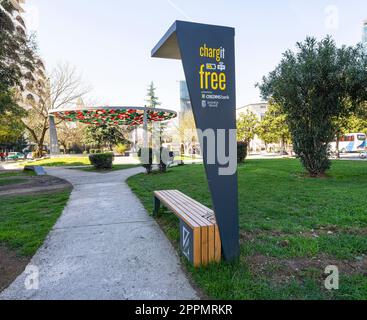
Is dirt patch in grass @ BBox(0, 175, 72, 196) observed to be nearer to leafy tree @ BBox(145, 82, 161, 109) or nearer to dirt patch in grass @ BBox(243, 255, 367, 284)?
dirt patch in grass @ BBox(243, 255, 367, 284)

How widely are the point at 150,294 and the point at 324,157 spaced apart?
401 inches

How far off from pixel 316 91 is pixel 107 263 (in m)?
9.96

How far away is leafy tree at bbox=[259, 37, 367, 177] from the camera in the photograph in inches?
356

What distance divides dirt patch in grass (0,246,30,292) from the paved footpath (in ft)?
0.35

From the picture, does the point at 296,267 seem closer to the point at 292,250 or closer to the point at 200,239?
the point at 292,250

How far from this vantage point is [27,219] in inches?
201

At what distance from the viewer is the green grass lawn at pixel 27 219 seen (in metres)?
3.79

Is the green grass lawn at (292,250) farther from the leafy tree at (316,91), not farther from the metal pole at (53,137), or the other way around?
the metal pole at (53,137)

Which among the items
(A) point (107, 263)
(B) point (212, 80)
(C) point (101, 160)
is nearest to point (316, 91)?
(B) point (212, 80)

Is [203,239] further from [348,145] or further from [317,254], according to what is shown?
[348,145]

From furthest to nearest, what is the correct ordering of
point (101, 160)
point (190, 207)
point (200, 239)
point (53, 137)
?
point (53, 137), point (101, 160), point (190, 207), point (200, 239)

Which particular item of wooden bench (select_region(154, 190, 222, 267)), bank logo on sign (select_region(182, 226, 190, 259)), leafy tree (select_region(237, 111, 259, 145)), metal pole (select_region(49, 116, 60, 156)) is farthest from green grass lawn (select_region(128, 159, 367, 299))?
leafy tree (select_region(237, 111, 259, 145))

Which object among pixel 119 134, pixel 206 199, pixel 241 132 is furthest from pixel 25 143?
pixel 206 199

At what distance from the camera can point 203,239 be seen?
2.84m
